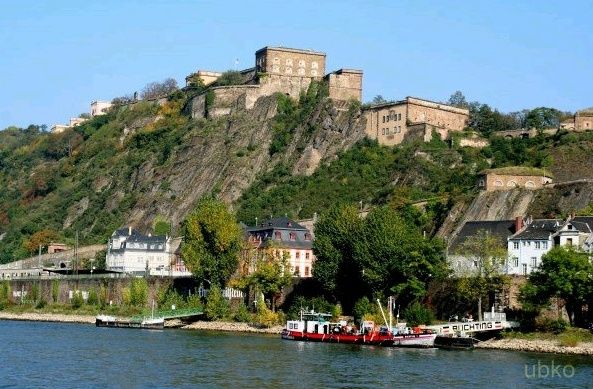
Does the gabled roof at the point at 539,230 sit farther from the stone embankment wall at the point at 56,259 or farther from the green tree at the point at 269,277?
the stone embankment wall at the point at 56,259

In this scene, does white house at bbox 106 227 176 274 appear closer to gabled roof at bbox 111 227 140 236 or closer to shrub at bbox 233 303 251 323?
gabled roof at bbox 111 227 140 236

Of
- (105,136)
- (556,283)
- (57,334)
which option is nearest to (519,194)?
(556,283)

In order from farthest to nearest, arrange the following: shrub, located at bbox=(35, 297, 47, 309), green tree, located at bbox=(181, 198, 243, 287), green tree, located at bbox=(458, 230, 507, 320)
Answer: shrub, located at bbox=(35, 297, 47, 309) < green tree, located at bbox=(181, 198, 243, 287) < green tree, located at bbox=(458, 230, 507, 320)

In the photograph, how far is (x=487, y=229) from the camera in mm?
85000

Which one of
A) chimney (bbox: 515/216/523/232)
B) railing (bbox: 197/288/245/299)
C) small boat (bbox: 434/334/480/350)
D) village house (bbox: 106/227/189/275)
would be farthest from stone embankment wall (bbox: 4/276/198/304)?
small boat (bbox: 434/334/480/350)

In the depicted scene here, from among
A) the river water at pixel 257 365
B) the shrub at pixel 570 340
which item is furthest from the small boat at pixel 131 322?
the shrub at pixel 570 340

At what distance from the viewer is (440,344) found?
6856cm

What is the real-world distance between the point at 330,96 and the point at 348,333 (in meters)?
60.0

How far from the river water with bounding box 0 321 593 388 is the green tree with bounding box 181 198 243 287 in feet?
43.6

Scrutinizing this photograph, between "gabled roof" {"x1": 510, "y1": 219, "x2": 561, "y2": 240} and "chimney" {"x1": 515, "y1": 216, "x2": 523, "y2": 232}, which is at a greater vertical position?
"chimney" {"x1": 515, "y1": 216, "x2": 523, "y2": 232}

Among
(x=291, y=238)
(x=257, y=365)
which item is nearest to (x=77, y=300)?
→ (x=291, y=238)

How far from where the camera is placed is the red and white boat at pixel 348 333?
68.6 meters

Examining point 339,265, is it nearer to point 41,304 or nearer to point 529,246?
point 529,246

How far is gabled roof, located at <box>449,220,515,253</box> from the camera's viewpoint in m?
83.0
